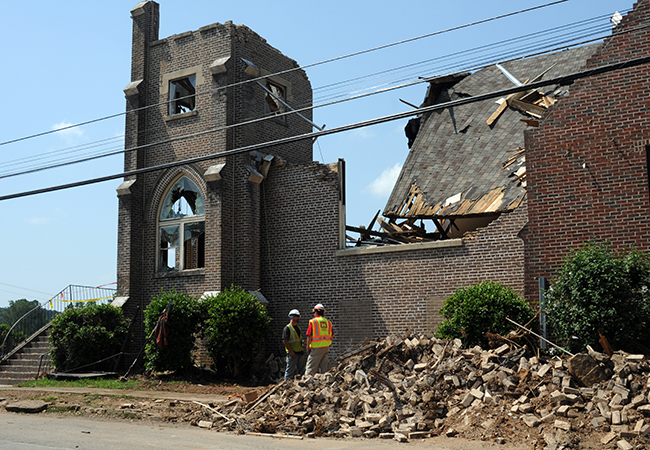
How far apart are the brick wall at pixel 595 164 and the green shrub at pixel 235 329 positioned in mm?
7371

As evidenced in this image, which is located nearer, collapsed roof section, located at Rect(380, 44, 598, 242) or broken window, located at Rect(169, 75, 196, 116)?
collapsed roof section, located at Rect(380, 44, 598, 242)

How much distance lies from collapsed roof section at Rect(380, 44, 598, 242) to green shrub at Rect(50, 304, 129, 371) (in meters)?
9.01

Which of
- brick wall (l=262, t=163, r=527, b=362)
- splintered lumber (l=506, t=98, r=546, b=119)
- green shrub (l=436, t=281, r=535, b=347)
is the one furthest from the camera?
splintered lumber (l=506, t=98, r=546, b=119)

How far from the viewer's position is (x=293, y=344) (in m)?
13.3

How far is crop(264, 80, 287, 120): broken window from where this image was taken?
20.9 metres

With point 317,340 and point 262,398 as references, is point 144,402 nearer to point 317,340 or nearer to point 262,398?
point 262,398

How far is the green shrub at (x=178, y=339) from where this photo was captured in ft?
55.5

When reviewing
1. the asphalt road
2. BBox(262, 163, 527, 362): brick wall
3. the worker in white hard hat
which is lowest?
the asphalt road

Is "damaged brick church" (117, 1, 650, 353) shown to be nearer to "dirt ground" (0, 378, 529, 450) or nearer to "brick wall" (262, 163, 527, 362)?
"brick wall" (262, 163, 527, 362)

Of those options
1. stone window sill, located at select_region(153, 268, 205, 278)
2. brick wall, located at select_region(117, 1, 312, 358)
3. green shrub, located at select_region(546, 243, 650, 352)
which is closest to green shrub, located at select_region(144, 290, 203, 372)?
brick wall, located at select_region(117, 1, 312, 358)

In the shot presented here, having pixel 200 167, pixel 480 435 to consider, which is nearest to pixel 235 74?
pixel 200 167

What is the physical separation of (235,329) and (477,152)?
924 cm

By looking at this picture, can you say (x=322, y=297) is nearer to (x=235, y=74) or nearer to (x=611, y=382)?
(x=235, y=74)

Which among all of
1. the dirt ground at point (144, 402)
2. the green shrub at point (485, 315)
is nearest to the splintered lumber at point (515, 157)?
the green shrub at point (485, 315)
